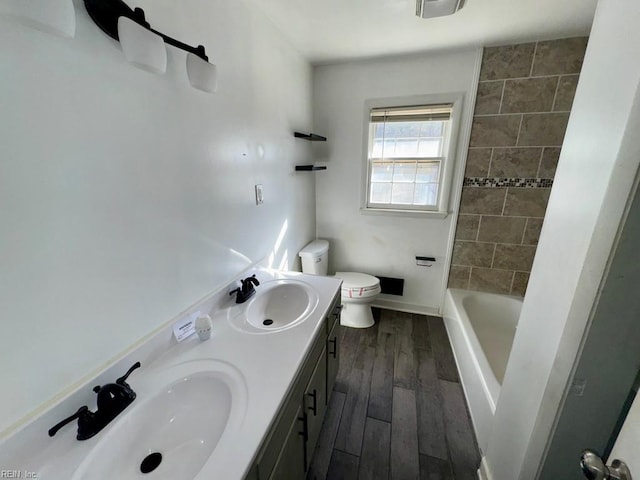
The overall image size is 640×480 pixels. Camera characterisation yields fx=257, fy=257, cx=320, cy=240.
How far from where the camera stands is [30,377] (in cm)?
66

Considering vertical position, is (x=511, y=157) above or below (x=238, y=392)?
above

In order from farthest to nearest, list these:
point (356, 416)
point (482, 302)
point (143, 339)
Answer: point (482, 302)
point (356, 416)
point (143, 339)

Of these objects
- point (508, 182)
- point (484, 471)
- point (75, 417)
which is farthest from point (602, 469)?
point (508, 182)

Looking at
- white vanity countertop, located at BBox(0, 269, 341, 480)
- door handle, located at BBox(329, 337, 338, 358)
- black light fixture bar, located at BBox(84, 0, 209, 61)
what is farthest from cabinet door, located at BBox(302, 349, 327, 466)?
black light fixture bar, located at BBox(84, 0, 209, 61)

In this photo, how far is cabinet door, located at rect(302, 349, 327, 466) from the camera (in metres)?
1.15

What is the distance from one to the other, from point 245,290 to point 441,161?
2.00 m

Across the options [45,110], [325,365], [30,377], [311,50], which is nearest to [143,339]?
[30,377]

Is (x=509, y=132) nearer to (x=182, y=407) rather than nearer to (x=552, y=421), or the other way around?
(x=552, y=421)

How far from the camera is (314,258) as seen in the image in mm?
2342

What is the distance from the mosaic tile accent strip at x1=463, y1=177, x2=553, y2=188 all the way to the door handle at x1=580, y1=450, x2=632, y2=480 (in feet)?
6.61

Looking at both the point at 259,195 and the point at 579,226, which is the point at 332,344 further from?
the point at 579,226

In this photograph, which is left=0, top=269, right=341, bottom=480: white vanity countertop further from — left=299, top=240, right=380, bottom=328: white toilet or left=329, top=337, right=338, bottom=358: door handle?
left=299, top=240, right=380, bottom=328: white toilet

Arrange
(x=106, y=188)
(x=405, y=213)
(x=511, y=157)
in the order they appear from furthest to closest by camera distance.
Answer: (x=405, y=213), (x=511, y=157), (x=106, y=188)

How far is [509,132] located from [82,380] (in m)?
2.82
